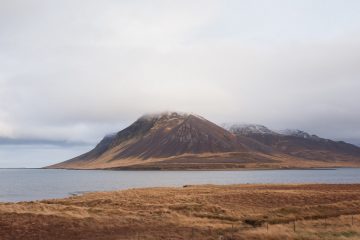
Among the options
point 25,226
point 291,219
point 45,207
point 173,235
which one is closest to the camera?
point 173,235

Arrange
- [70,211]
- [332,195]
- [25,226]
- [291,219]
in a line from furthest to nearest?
[332,195]
[70,211]
[291,219]
[25,226]

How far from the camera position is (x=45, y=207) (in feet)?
170

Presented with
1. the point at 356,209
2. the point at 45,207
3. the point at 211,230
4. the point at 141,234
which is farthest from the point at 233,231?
the point at 45,207

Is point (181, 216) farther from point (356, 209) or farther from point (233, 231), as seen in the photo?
point (356, 209)

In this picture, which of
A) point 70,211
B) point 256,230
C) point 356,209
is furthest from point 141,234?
point 356,209

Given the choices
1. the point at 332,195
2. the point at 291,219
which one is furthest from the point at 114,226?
the point at 332,195

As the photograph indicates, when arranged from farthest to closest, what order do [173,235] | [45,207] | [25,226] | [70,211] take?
[45,207], [70,211], [25,226], [173,235]

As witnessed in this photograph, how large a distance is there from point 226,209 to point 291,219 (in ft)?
29.8

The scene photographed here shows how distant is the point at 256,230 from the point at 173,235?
734 centimetres

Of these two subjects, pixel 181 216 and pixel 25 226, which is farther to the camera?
pixel 181 216

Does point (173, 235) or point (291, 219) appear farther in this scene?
point (291, 219)

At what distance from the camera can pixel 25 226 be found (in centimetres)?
4034

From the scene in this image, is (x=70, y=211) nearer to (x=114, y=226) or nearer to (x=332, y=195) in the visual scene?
(x=114, y=226)

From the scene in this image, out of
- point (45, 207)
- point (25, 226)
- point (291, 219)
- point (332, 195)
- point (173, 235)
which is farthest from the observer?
point (332, 195)
